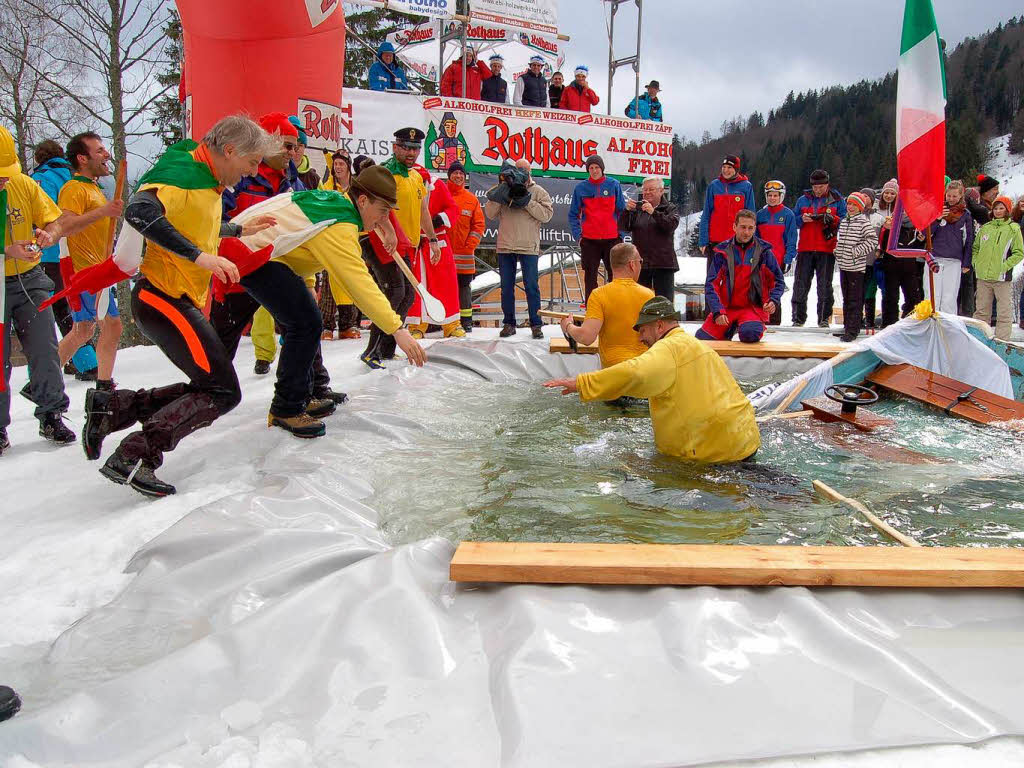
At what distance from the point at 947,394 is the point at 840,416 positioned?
4.08 feet

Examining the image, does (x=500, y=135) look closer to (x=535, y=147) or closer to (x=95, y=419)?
(x=535, y=147)

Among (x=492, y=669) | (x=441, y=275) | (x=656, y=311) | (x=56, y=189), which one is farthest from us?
(x=441, y=275)

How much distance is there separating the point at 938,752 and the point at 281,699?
1.47m

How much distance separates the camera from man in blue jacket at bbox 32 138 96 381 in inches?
227

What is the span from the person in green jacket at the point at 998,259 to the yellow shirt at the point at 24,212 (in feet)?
29.4

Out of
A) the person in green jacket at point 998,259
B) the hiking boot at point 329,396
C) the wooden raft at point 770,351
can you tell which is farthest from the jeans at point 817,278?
the hiking boot at point 329,396

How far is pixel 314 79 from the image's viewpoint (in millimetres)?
6648

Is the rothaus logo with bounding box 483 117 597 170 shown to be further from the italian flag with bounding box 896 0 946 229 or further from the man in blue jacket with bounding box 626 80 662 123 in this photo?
the italian flag with bounding box 896 0 946 229

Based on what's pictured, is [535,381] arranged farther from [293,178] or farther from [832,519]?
[832,519]

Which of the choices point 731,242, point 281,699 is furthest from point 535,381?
point 281,699

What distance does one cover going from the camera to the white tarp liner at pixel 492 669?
1621 millimetres

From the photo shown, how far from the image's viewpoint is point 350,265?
12.5 feet

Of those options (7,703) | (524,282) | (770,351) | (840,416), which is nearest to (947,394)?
(840,416)

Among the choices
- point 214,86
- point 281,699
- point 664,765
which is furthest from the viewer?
point 214,86
